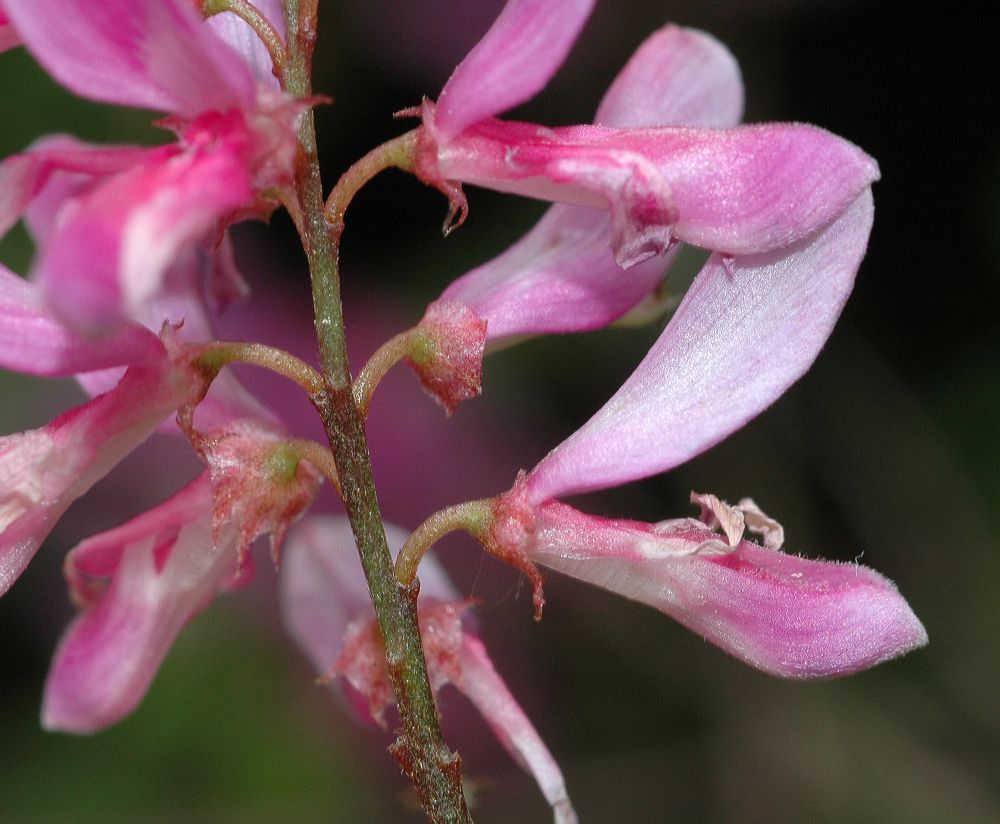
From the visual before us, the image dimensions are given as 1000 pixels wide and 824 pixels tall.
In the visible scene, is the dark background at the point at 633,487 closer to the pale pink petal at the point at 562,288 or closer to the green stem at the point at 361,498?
the pale pink petal at the point at 562,288

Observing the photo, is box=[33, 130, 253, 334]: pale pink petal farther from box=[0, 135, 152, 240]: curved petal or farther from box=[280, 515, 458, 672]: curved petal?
box=[280, 515, 458, 672]: curved petal

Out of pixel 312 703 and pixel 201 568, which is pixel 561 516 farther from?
pixel 312 703

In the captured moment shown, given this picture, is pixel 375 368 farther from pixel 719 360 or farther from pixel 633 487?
pixel 633 487

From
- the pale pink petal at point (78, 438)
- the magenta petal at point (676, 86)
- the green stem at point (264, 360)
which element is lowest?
the pale pink petal at point (78, 438)

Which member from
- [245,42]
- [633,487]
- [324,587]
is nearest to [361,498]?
[245,42]

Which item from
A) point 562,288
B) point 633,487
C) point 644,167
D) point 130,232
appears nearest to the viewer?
point 130,232

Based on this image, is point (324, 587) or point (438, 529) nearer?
point (438, 529)

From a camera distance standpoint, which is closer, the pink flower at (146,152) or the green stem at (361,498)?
the pink flower at (146,152)

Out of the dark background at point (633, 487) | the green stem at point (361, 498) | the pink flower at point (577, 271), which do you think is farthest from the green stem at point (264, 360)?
the dark background at point (633, 487)
